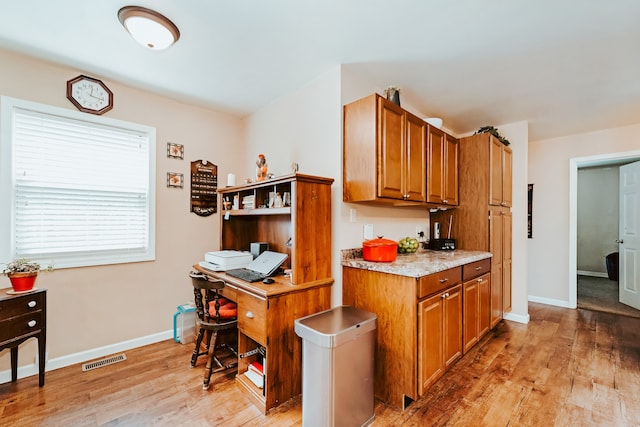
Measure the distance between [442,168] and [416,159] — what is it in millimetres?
573

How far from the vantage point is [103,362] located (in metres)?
2.51

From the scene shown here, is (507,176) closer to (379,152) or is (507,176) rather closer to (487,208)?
(487,208)

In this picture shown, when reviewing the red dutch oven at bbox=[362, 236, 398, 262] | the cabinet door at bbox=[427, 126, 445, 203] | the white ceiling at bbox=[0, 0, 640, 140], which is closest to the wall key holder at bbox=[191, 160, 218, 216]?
the white ceiling at bbox=[0, 0, 640, 140]

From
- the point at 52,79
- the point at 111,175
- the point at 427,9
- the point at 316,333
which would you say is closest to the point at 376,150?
the point at 427,9

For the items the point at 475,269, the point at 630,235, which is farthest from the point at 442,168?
the point at 630,235

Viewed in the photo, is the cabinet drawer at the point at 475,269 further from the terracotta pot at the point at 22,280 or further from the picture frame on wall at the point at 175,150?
the terracotta pot at the point at 22,280

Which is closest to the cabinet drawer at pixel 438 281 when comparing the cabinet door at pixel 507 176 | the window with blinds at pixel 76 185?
the cabinet door at pixel 507 176

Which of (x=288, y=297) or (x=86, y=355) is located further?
(x=86, y=355)

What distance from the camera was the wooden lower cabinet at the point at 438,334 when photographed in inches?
75.7

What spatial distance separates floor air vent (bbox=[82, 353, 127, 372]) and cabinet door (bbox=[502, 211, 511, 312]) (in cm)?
425

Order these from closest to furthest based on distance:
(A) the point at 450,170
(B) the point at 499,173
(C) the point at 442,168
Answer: (C) the point at 442,168, (A) the point at 450,170, (B) the point at 499,173

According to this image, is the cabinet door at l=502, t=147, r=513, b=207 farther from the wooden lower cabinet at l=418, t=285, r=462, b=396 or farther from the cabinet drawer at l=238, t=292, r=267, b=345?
the cabinet drawer at l=238, t=292, r=267, b=345

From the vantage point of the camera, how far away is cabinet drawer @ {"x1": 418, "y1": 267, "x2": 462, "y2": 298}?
191 cm

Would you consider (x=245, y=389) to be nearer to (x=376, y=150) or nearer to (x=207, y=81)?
(x=376, y=150)
